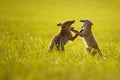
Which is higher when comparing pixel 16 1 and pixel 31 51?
pixel 31 51

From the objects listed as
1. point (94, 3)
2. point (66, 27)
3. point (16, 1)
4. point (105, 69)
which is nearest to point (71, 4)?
point (94, 3)

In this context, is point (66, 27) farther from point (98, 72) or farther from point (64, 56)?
point (98, 72)

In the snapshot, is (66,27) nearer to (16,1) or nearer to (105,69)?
(105,69)

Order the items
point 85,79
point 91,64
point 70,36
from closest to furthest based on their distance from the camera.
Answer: point 85,79 < point 91,64 < point 70,36

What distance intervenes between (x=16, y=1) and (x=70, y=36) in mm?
43545

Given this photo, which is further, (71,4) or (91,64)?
(71,4)

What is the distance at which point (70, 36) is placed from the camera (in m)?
10.1

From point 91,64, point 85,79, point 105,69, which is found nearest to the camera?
point 85,79

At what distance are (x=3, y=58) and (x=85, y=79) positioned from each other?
8.11ft

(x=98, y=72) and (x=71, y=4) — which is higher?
(x=98, y=72)

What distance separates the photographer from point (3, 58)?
7758 millimetres

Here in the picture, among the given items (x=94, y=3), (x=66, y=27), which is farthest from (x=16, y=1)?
(x=66, y=27)

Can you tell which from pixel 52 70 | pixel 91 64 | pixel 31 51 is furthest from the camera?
pixel 31 51

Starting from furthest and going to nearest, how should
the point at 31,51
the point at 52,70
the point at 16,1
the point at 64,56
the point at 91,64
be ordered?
the point at 16,1 < the point at 31,51 < the point at 64,56 < the point at 91,64 < the point at 52,70
